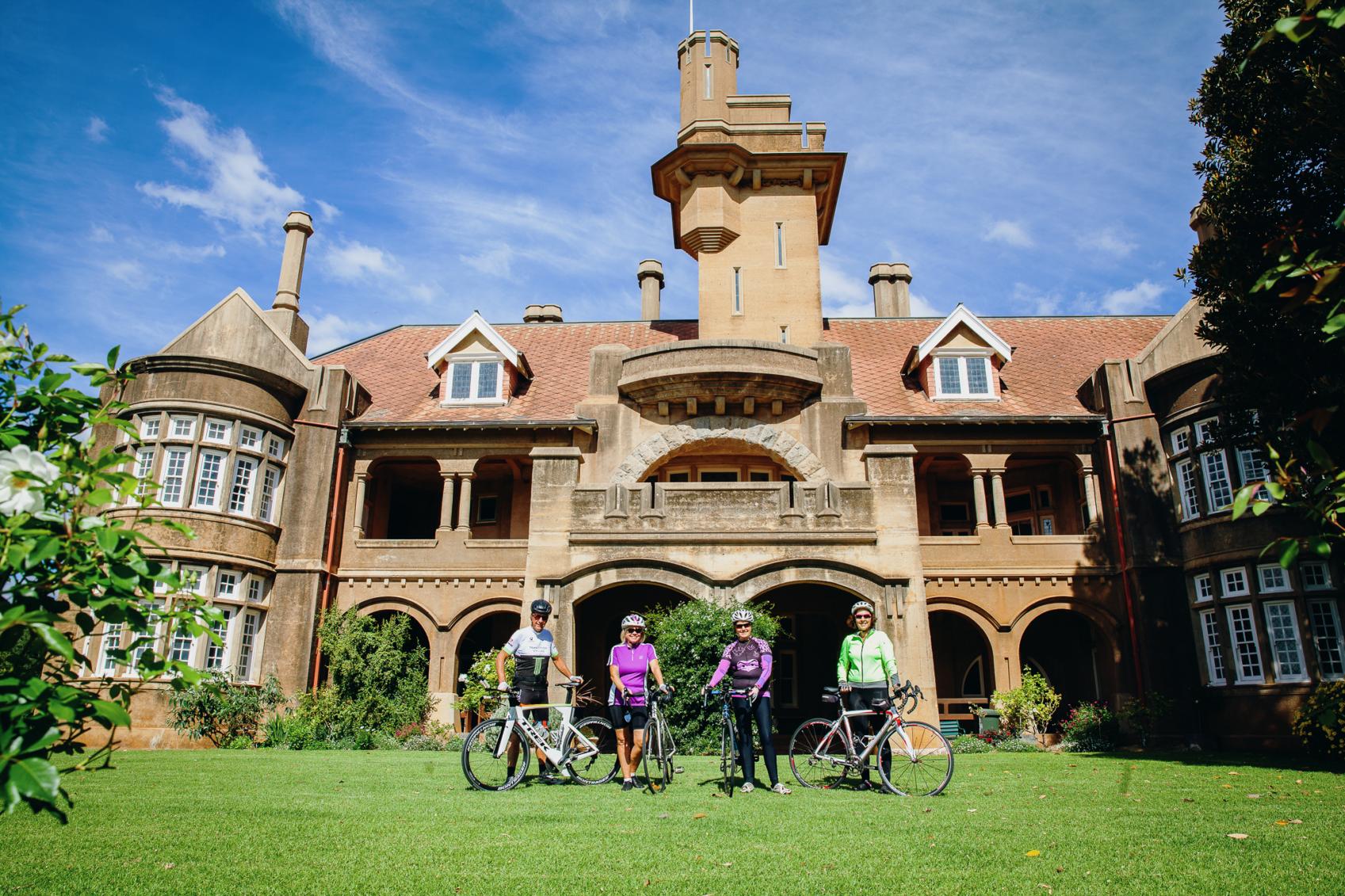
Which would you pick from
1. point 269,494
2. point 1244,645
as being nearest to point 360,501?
point 269,494

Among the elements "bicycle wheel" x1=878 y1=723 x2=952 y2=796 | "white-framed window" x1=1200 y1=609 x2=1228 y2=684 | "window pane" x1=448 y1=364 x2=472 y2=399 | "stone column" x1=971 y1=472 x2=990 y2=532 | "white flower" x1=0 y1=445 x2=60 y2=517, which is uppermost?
"window pane" x1=448 y1=364 x2=472 y2=399

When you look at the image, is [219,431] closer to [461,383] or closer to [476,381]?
[461,383]

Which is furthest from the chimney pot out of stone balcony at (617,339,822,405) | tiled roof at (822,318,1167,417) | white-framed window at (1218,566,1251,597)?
white-framed window at (1218,566,1251,597)

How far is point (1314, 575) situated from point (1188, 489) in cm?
324

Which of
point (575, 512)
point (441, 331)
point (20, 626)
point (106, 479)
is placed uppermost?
point (441, 331)

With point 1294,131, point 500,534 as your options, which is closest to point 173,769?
point 500,534

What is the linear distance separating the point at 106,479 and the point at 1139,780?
12850mm

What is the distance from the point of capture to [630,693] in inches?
421

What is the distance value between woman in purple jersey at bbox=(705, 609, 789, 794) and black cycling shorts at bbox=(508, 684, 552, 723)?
214 cm

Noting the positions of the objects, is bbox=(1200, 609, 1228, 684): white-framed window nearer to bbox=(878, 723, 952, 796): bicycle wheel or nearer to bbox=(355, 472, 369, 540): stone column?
bbox=(878, 723, 952, 796): bicycle wheel

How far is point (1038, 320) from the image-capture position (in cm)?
3098

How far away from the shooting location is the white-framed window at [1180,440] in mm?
21875

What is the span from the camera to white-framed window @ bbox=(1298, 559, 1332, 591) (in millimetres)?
19281

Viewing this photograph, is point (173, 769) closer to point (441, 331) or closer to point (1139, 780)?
point (1139, 780)
